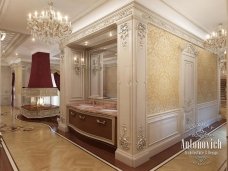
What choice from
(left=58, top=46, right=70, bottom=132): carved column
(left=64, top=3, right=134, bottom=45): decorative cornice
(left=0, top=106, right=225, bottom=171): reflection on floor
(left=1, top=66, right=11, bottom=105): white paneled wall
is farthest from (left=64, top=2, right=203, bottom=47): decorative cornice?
(left=1, top=66, right=11, bottom=105): white paneled wall

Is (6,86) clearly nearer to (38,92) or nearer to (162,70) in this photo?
(38,92)

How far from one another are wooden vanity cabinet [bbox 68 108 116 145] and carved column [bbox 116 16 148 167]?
319 mm

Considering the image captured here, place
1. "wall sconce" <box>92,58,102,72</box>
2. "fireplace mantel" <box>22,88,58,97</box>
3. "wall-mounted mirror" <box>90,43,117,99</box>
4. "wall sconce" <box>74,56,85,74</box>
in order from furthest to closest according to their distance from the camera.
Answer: "fireplace mantel" <box>22,88,58,97</box>
"wall sconce" <box>74,56,85,74</box>
"wall sconce" <box>92,58,102,72</box>
"wall-mounted mirror" <box>90,43,117,99</box>

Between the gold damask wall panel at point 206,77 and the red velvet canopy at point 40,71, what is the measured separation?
20.0ft

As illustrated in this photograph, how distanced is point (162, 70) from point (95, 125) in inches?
74.4

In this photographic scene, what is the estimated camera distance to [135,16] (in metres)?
3.03

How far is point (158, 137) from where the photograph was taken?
3.60 meters

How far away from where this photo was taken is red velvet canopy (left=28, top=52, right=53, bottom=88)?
7.66 m

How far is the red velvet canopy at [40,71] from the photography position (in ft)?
25.1

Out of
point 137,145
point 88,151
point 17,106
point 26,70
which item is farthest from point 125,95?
point 17,106

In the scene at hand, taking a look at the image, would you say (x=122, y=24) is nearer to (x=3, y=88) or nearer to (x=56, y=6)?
(x=56, y=6)

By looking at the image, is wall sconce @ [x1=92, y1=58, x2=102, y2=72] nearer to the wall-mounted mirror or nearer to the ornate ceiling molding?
the wall-mounted mirror

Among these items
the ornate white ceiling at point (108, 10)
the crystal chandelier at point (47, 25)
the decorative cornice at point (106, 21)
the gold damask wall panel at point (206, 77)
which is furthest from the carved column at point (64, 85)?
the gold damask wall panel at point (206, 77)

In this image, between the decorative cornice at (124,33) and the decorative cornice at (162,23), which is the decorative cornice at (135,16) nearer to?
the decorative cornice at (162,23)
